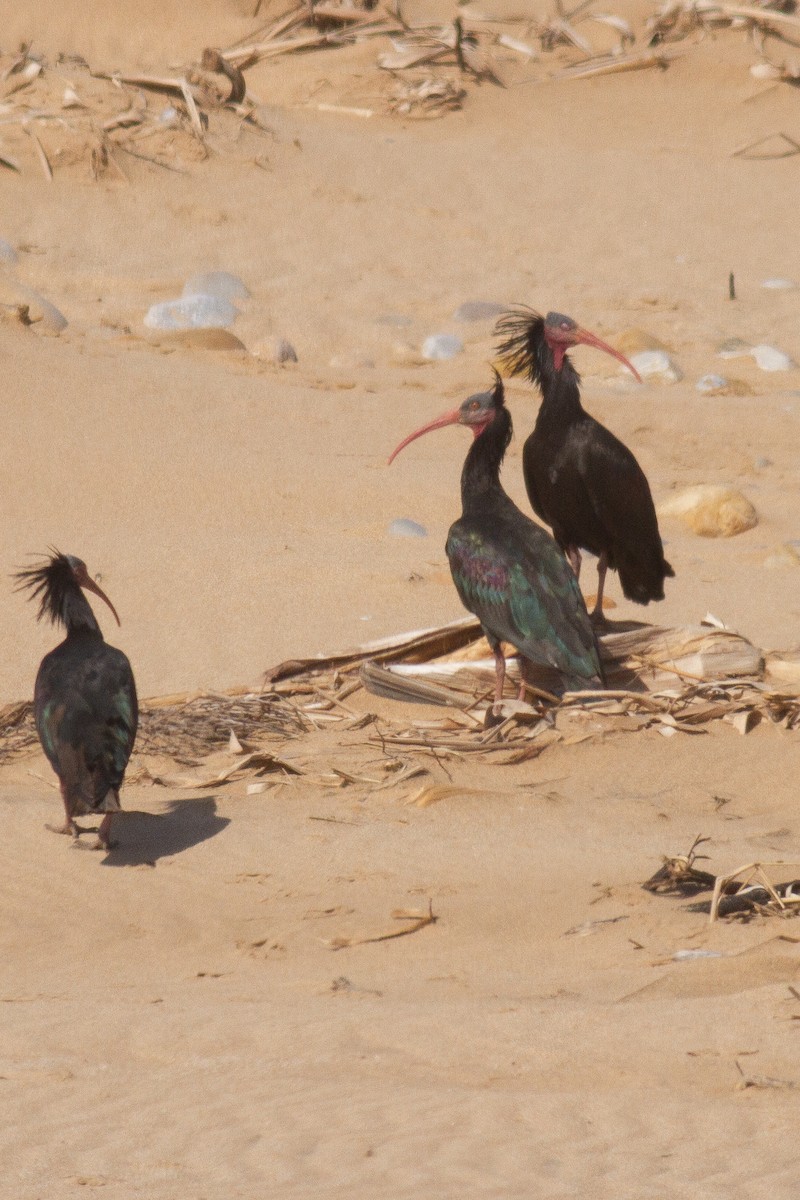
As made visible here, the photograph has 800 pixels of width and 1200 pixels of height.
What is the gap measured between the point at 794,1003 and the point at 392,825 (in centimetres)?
201

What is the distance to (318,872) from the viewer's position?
5383 mm

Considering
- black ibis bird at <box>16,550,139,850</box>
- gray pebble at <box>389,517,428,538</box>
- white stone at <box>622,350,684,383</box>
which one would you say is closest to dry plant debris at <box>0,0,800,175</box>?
white stone at <box>622,350,684,383</box>

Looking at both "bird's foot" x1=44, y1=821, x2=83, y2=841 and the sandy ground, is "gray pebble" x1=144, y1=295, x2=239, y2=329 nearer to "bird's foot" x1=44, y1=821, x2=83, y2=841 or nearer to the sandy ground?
the sandy ground

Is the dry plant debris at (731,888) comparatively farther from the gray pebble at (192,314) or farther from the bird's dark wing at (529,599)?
the gray pebble at (192,314)

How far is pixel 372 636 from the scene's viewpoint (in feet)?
27.4

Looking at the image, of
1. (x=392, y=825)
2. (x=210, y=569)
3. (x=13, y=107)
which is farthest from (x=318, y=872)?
(x=13, y=107)

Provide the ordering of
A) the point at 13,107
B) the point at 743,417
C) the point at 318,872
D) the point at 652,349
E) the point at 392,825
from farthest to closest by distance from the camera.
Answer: the point at 13,107
the point at 652,349
the point at 743,417
the point at 392,825
the point at 318,872

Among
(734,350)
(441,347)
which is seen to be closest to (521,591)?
(441,347)

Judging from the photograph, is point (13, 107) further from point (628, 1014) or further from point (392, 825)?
point (628, 1014)

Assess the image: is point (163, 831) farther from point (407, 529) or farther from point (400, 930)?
point (407, 529)

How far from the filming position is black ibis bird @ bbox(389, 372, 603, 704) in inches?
266

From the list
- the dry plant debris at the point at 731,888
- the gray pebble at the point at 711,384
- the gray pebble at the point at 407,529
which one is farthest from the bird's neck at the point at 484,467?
the gray pebble at the point at 711,384

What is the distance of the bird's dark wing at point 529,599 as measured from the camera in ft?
22.2

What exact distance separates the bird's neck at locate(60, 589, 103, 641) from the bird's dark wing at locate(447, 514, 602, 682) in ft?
5.51
